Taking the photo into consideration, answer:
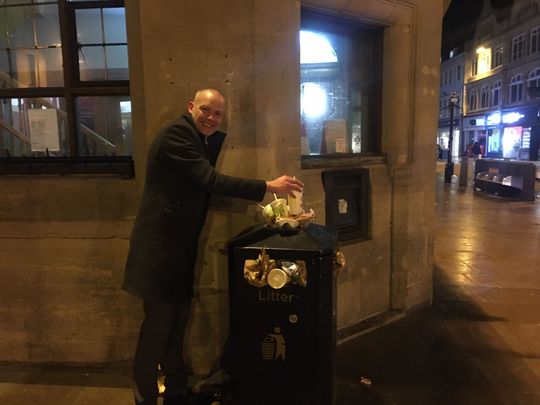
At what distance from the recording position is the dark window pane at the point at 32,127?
12.4 feet

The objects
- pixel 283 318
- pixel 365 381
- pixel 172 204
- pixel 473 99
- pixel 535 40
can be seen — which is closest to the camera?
pixel 283 318

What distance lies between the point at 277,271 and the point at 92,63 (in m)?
2.46

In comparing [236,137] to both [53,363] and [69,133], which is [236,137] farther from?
[53,363]

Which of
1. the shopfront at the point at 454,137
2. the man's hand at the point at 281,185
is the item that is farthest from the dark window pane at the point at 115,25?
the shopfront at the point at 454,137

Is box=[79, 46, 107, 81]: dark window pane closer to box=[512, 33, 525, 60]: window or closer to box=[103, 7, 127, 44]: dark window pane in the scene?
box=[103, 7, 127, 44]: dark window pane

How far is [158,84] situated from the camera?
330 cm

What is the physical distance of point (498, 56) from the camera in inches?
1797

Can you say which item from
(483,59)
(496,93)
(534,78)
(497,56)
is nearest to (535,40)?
(534,78)

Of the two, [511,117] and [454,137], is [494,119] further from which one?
[454,137]

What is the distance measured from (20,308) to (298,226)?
96.9 inches

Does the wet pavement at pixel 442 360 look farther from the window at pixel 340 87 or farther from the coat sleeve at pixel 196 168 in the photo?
the window at pixel 340 87

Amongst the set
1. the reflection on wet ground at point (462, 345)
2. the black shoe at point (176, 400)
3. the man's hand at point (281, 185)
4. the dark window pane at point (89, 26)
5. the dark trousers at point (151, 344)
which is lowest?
the reflection on wet ground at point (462, 345)

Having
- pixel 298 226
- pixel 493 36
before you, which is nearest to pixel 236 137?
pixel 298 226

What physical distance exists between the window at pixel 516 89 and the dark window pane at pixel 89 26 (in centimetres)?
4431
